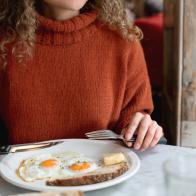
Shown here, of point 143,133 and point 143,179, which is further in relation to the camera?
point 143,133

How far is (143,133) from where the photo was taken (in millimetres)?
1123

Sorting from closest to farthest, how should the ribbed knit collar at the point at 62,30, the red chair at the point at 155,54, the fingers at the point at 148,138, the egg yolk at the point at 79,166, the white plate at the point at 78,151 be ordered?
the white plate at the point at 78,151
the egg yolk at the point at 79,166
the fingers at the point at 148,138
the ribbed knit collar at the point at 62,30
the red chair at the point at 155,54

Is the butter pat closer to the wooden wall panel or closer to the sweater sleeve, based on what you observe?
the sweater sleeve

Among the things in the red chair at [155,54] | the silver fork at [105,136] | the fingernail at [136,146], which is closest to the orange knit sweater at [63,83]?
the silver fork at [105,136]

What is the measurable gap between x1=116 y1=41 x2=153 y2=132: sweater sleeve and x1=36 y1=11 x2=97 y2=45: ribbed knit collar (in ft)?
0.56

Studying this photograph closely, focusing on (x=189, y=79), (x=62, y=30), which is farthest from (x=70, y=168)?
(x=189, y=79)

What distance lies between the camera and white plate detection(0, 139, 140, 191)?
2.91ft

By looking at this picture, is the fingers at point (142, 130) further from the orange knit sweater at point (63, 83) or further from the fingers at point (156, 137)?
the orange knit sweater at point (63, 83)

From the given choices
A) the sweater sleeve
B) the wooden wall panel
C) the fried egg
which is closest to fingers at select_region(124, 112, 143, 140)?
the fried egg

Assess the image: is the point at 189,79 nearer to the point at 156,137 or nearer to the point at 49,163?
the point at 156,137

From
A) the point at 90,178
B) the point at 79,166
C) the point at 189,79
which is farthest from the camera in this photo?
the point at 189,79

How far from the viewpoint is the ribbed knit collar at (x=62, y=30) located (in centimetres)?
135

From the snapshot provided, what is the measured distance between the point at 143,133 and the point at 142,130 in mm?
11

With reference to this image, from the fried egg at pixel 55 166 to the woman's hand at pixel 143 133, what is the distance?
121 millimetres
